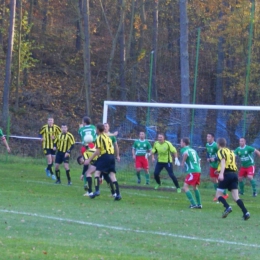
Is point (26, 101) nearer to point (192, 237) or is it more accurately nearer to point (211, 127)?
point (211, 127)

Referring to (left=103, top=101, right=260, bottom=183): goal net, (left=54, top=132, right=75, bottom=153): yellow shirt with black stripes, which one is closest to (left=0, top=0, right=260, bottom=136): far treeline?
(left=103, top=101, right=260, bottom=183): goal net

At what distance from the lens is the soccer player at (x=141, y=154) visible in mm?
22500

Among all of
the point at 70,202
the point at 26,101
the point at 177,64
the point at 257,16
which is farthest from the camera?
the point at 26,101

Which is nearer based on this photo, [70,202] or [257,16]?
[70,202]

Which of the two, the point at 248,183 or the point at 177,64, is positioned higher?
the point at 177,64

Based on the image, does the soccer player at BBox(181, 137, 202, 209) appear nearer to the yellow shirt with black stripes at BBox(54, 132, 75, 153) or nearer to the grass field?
the grass field

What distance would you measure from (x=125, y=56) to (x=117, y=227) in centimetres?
2880

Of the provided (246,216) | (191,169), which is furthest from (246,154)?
(246,216)

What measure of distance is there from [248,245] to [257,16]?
21361mm

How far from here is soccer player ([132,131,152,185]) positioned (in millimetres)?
22500

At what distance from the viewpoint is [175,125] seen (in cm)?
2403

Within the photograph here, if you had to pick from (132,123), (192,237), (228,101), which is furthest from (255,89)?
(192,237)

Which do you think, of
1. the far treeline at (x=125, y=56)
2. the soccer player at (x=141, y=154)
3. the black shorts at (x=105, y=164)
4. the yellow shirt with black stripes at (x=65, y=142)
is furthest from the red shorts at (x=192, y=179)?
the far treeline at (x=125, y=56)

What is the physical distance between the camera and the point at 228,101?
2841cm
